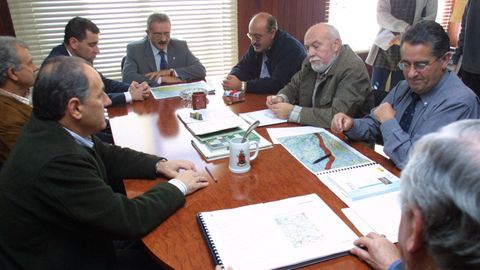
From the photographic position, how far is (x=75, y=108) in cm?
115

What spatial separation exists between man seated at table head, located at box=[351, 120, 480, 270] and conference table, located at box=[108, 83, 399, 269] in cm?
37

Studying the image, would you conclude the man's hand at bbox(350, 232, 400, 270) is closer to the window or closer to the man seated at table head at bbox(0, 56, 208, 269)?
the man seated at table head at bbox(0, 56, 208, 269)

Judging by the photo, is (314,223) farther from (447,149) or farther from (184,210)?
(447,149)

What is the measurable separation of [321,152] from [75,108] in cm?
99

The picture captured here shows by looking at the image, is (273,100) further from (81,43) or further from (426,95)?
(81,43)

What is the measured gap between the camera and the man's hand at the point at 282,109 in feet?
6.52

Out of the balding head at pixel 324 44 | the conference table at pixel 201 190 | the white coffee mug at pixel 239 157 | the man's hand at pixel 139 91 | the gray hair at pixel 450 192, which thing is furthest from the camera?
the man's hand at pixel 139 91

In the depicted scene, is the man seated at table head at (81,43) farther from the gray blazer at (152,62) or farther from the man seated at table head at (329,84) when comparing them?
the man seated at table head at (329,84)

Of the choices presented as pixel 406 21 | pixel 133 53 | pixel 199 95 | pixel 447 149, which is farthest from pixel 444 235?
pixel 406 21

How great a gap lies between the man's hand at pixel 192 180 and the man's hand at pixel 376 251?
571 mm

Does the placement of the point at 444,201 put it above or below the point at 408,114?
above

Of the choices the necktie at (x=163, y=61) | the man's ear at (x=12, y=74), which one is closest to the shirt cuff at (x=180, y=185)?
the man's ear at (x=12, y=74)

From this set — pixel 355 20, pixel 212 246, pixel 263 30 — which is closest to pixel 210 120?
pixel 212 246

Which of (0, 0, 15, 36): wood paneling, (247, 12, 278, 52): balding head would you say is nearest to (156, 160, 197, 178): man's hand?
(247, 12, 278, 52): balding head
